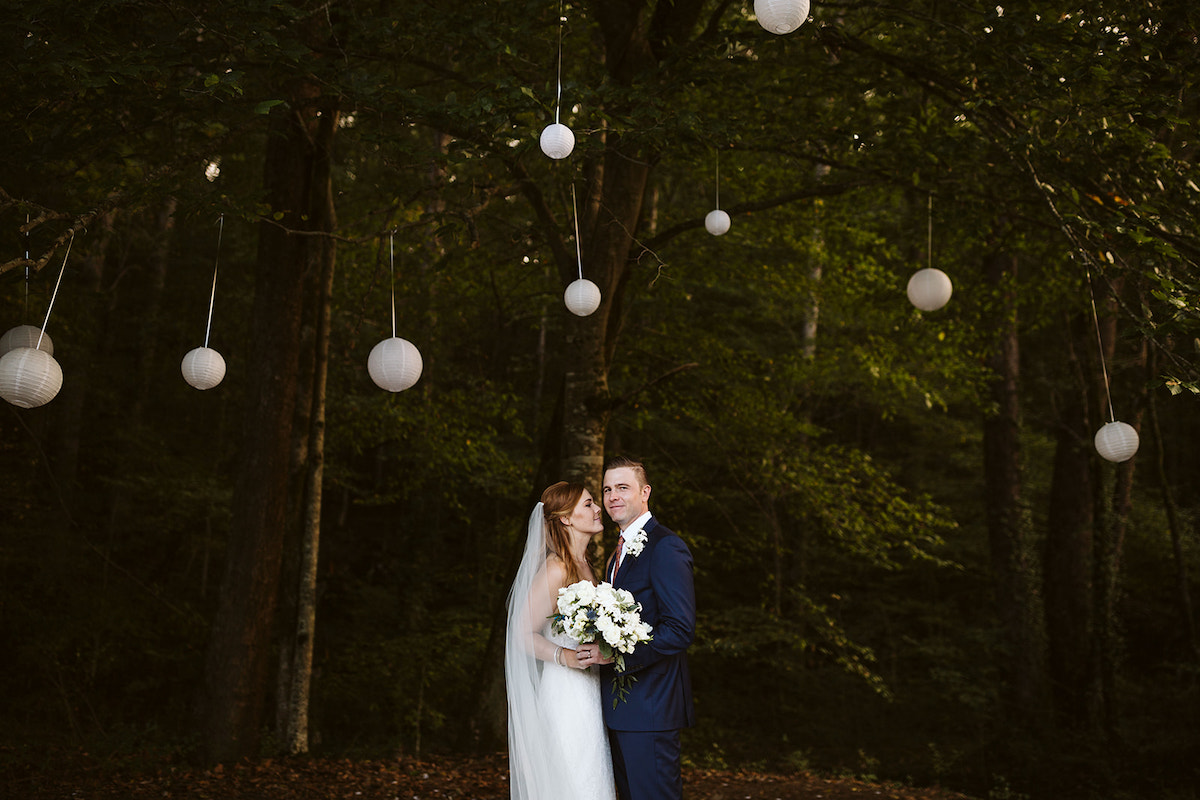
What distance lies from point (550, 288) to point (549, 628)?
22.0ft

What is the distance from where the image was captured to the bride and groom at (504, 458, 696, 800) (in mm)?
3568

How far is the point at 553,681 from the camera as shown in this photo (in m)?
3.84

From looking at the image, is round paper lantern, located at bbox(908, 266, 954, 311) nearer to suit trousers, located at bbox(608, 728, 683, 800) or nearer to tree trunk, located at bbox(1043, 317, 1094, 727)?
suit trousers, located at bbox(608, 728, 683, 800)

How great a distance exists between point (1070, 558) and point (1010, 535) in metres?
0.75

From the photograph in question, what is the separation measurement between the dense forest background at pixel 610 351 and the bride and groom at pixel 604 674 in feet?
6.42

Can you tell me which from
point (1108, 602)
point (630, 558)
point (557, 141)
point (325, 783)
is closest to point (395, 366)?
point (557, 141)

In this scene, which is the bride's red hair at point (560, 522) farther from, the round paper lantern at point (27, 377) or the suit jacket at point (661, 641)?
the round paper lantern at point (27, 377)

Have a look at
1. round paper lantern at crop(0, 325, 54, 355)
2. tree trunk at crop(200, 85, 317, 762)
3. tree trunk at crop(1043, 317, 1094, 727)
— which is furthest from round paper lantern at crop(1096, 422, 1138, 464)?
tree trunk at crop(1043, 317, 1094, 727)

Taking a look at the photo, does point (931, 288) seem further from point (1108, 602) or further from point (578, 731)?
point (1108, 602)

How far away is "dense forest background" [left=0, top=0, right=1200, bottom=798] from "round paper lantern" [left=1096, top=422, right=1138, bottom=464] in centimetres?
15

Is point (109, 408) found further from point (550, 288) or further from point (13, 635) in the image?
point (550, 288)

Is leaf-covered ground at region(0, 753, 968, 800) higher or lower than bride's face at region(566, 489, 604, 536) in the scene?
lower

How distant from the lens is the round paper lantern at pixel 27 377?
3.60 m

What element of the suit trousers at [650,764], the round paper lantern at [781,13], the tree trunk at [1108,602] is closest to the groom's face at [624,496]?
the suit trousers at [650,764]
